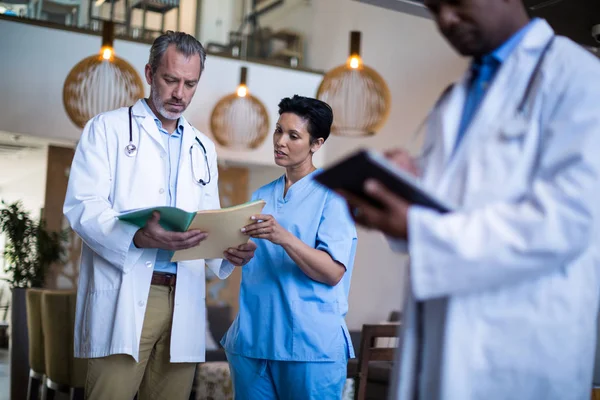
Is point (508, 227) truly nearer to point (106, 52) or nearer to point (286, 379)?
point (286, 379)

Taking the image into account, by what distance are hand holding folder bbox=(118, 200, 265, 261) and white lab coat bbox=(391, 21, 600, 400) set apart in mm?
999

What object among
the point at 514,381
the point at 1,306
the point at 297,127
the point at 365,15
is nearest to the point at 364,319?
the point at 365,15

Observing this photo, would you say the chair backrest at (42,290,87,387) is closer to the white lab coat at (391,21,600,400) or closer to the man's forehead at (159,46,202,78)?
the man's forehead at (159,46,202,78)

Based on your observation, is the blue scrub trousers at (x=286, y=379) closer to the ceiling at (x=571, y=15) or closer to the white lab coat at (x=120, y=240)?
the white lab coat at (x=120, y=240)

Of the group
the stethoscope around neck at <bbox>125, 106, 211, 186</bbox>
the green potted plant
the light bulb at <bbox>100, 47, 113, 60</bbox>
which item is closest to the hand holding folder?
the stethoscope around neck at <bbox>125, 106, 211, 186</bbox>

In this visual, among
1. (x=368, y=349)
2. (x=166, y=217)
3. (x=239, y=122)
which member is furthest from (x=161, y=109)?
(x=239, y=122)

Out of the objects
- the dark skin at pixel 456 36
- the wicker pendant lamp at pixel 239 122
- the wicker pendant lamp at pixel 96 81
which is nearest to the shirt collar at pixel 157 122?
the dark skin at pixel 456 36

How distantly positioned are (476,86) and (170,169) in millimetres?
1378

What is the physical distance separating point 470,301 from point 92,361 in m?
1.51

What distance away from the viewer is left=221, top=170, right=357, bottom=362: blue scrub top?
2.38m

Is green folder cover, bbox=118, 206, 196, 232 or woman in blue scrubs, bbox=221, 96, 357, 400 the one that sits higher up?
green folder cover, bbox=118, 206, 196, 232

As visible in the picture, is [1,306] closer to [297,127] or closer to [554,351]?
[297,127]

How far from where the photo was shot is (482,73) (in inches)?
52.2

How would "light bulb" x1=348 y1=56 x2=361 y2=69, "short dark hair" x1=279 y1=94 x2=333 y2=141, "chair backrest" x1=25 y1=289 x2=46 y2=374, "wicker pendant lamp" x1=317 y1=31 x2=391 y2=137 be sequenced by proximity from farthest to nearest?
1. "wicker pendant lamp" x1=317 y1=31 x2=391 y2=137
2. "light bulb" x1=348 y1=56 x2=361 y2=69
3. "chair backrest" x1=25 y1=289 x2=46 y2=374
4. "short dark hair" x1=279 y1=94 x2=333 y2=141
